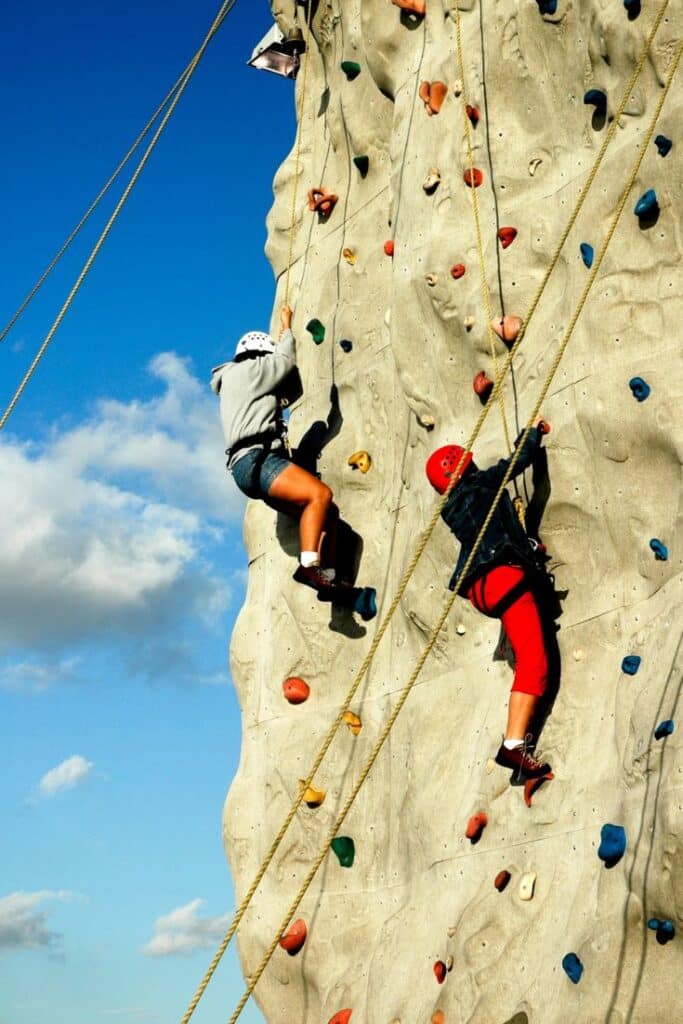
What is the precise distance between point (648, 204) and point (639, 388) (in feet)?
2.43

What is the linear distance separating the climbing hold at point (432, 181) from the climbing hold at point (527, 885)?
11.1 feet

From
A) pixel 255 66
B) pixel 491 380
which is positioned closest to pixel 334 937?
pixel 491 380

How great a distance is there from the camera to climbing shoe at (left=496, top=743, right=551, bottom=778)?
17.9 feet

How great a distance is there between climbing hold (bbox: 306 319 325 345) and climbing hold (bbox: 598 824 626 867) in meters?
3.64

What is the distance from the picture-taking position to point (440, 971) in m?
5.57

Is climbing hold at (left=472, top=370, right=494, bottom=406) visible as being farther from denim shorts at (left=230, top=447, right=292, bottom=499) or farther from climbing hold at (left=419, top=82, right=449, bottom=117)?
climbing hold at (left=419, top=82, right=449, bottom=117)

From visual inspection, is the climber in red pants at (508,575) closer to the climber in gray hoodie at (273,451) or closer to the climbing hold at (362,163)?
the climber in gray hoodie at (273,451)

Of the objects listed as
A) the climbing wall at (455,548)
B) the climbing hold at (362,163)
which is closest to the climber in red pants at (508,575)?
the climbing wall at (455,548)

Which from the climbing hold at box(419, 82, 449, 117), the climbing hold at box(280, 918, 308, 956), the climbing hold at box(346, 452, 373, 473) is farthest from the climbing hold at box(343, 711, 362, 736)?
the climbing hold at box(419, 82, 449, 117)

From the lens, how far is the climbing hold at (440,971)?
5.56m

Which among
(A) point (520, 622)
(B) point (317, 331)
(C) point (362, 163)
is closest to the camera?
(A) point (520, 622)

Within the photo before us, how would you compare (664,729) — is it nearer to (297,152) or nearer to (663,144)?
(663,144)

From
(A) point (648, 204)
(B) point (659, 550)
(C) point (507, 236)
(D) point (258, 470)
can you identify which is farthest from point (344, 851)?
(A) point (648, 204)

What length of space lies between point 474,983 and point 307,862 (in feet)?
5.52
